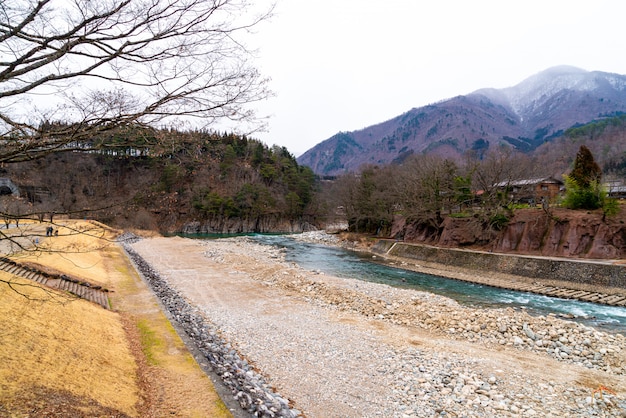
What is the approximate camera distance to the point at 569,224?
80.4ft

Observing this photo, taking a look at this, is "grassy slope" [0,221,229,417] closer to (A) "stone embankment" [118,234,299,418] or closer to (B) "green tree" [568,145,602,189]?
(A) "stone embankment" [118,234,299,418]

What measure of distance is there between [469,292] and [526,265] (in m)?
6.79

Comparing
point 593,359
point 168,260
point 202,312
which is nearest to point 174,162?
point 202,312

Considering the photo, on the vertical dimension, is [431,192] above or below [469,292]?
above

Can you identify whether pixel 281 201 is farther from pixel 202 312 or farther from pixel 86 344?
pixel 86 344

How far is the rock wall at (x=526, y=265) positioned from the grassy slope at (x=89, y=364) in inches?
878

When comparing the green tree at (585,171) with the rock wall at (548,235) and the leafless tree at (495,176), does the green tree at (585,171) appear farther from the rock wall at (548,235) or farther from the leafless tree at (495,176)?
the leafless tree at (495,176)

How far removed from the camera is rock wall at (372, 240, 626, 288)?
1908 cm

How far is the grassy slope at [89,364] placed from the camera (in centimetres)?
498

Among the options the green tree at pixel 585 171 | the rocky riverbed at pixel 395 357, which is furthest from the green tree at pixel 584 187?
the rocky riverbed at pixel 395 357

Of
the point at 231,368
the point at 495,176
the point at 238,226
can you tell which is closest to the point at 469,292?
the point at 495,176

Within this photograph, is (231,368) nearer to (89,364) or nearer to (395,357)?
(89,364)

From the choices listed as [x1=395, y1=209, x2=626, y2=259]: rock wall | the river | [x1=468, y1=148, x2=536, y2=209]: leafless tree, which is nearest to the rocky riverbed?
the river

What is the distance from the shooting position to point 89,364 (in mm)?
6375
